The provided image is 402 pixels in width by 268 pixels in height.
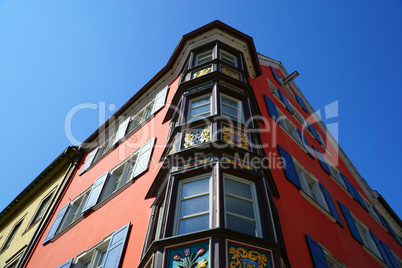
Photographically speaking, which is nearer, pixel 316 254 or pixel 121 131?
pixel 316 254

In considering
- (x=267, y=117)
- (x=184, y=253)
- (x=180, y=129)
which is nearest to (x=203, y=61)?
(x=267, y=117)

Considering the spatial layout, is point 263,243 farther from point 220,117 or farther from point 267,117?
point 267,117

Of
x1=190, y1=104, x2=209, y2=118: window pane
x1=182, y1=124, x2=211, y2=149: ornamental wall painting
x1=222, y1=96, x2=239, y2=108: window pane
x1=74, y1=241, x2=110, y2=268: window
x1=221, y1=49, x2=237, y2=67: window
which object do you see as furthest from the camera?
x1=221, y1=49, x2=237, y2=67: window

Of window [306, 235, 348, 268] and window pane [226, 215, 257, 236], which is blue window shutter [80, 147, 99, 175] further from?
window pane [226, 215, 257, 236]

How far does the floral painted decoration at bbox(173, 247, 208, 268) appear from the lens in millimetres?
5129

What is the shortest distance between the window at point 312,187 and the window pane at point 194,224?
5467mm

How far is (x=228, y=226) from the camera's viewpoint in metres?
5.86

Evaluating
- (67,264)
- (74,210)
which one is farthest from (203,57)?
(67,264)

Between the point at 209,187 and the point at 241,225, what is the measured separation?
3.34 feet

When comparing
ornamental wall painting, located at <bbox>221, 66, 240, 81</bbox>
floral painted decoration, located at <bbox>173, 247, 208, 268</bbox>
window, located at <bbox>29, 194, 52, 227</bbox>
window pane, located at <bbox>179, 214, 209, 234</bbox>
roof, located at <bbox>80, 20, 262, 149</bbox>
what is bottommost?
floral painted decoration, located at <bbox>173, 247, 208, 268</bbox>

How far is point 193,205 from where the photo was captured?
6.45 meters

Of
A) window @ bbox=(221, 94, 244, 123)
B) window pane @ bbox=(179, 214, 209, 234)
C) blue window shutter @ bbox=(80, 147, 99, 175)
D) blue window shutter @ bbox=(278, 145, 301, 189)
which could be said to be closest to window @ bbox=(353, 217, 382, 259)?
blue window shutter @ bbox=(278, 145, 301, 189)

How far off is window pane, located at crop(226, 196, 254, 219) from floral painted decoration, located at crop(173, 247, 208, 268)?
1.15 m

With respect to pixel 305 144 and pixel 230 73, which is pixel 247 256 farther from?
pixel 305 144
